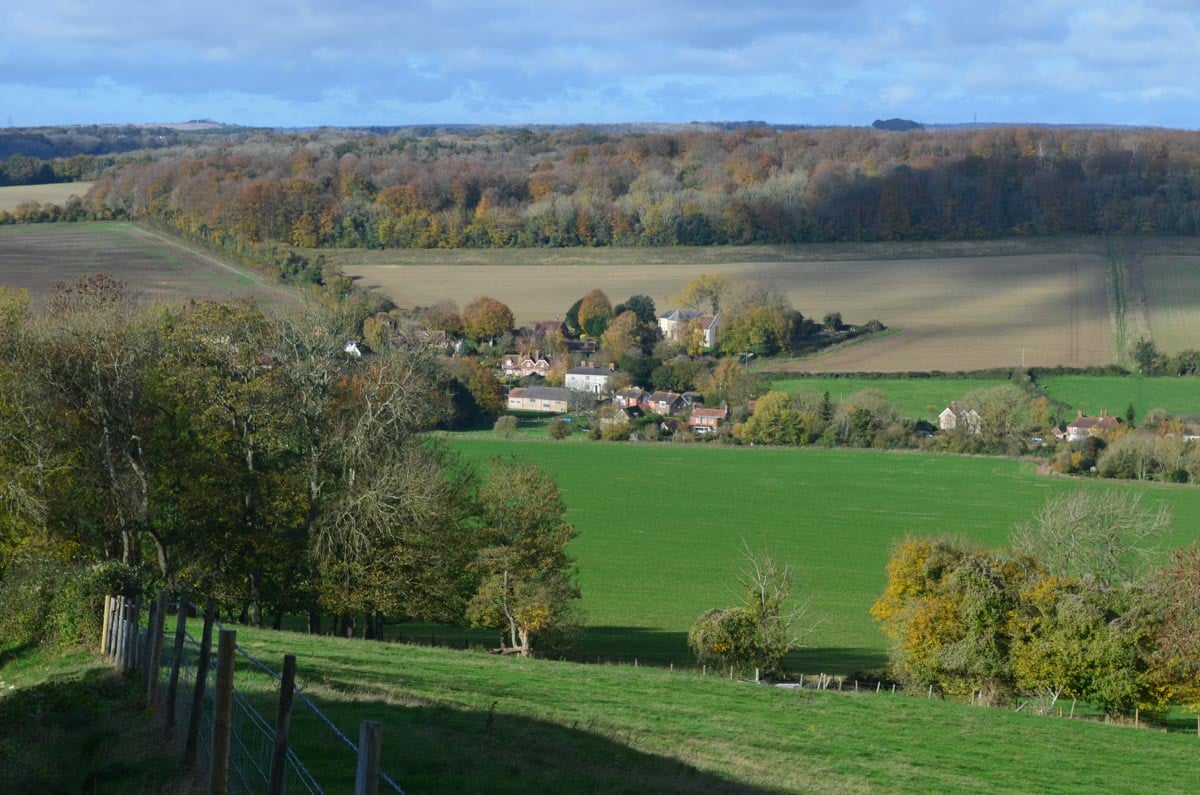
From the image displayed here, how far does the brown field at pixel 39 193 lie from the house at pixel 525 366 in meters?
49.9

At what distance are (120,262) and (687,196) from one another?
198 feet

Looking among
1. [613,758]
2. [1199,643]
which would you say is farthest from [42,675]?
[1199,643]

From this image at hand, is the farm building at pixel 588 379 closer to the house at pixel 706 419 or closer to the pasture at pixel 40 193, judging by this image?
the house at pixel 706 419

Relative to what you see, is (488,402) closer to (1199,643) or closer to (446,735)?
(1199,643)

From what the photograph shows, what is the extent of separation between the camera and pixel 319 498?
108ft

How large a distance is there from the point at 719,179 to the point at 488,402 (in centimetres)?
7041

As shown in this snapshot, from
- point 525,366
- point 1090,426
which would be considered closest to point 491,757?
point 1090,426

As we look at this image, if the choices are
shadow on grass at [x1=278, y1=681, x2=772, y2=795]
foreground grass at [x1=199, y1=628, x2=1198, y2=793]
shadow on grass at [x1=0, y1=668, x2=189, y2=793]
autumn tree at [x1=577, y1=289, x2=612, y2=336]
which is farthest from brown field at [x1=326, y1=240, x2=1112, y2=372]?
shadow on grass at [x1=0, y1=668, x2=189, y2=793]

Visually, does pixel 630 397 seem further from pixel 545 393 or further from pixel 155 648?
pixel 155 648

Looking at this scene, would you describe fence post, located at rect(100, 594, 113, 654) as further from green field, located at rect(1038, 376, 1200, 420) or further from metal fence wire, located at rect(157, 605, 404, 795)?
green field, located at rect(1038, 376, 1200, 420)

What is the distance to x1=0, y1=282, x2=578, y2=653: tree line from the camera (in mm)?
27594

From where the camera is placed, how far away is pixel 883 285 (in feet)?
394

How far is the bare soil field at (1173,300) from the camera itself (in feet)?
329

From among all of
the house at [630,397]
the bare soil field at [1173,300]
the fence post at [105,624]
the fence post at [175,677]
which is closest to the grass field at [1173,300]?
the bare soil field at [1173,300]
